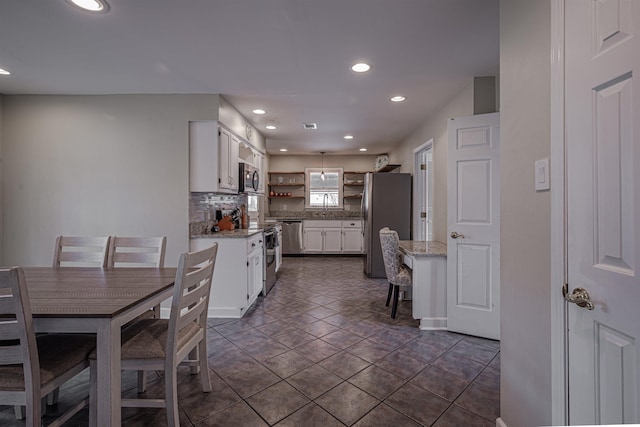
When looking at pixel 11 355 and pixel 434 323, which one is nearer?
pixel 11 355

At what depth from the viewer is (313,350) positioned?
95.7 inches

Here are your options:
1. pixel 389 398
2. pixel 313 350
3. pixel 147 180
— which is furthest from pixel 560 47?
pixel 147 180

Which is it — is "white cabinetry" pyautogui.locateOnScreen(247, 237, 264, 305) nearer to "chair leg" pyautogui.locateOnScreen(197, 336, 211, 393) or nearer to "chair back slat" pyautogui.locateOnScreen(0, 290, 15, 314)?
"chair leg" pyautogui.locateOnScreen(197, 336, 211, 393)

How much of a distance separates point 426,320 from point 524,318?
1692 mm

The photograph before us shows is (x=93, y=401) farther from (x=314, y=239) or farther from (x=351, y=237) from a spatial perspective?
(x=351, y=237)

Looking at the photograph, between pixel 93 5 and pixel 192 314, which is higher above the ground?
pixel 93 5

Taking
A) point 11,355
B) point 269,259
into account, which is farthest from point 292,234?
point 11,355

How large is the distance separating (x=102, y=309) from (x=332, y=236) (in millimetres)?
5843

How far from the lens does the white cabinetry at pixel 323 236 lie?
6965 mm

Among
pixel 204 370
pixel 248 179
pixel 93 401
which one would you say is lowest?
pixel 204 370

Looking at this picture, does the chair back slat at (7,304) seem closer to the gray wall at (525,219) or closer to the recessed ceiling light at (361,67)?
the gray wall at (525,219)

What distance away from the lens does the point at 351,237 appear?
6.97 metres

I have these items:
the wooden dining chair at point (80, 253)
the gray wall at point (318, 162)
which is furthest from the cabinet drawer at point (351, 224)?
the wooden dining chair at point (80, 253)

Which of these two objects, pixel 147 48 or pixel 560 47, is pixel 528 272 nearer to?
pixel 560 47
